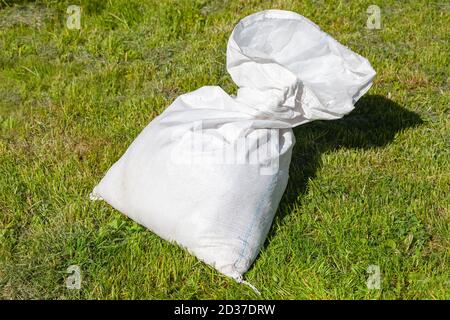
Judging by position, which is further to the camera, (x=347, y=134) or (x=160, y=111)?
(x=160, y=111)

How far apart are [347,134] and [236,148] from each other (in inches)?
44.8

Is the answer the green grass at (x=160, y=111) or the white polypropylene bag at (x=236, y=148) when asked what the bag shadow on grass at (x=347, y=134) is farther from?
the white polypropylene bag at (x=236, y=148)

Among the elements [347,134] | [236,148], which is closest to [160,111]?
[347,134]

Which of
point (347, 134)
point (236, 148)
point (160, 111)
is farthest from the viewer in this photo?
point (160, 111)

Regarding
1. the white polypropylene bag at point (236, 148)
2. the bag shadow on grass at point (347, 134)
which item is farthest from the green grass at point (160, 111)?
the white polypropylene bag at point (236, 148)

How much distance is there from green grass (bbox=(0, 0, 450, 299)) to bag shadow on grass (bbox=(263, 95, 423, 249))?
0.01 metres

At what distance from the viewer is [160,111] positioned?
4.32m

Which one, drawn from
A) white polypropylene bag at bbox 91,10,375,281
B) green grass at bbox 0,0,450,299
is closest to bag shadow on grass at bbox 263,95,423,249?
green grass at bbox 0,0,450,299

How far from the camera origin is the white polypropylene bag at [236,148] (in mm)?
3061

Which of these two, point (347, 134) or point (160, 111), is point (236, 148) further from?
point (160, 111)

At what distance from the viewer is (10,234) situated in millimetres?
3309

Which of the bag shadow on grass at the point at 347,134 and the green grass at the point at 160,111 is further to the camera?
the bag shadow on grass at the point at 347,134

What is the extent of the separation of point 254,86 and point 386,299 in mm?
1136

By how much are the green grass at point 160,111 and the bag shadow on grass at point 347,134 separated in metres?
0.01
